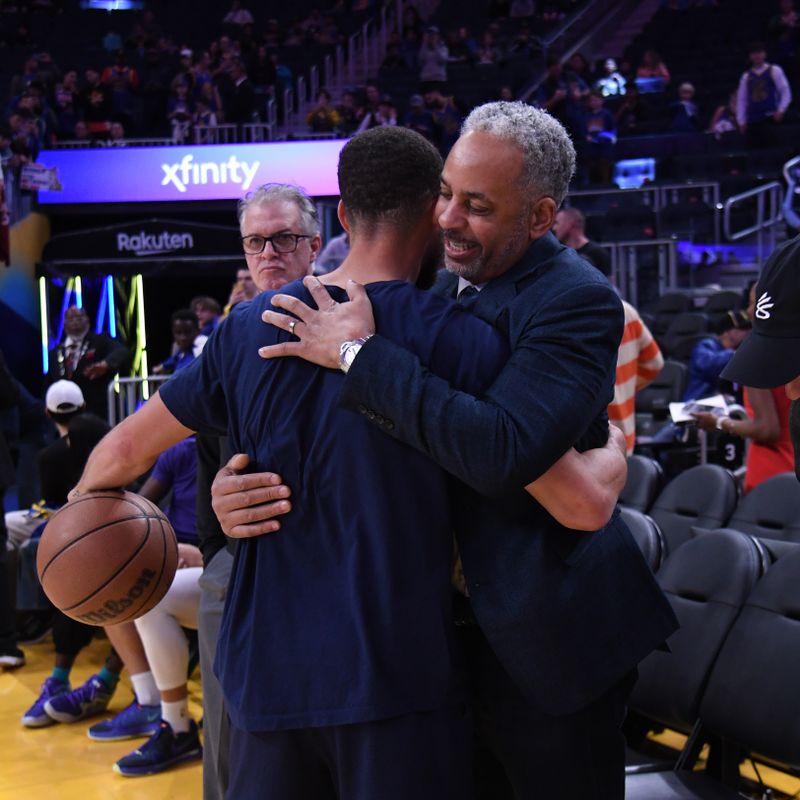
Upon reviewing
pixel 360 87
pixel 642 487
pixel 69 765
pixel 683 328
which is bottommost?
pixel 69 765

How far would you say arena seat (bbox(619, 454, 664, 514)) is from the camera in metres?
5.43

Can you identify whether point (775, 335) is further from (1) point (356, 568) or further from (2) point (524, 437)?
(1) point (356, 568)

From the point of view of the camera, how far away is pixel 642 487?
18.0 feet

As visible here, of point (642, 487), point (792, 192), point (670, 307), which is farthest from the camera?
point (792, 192)

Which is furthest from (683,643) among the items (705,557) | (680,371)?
(680,371)

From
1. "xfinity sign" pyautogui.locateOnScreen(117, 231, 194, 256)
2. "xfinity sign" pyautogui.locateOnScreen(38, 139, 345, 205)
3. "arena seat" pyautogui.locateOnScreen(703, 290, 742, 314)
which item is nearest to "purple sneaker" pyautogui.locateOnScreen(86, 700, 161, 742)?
"arena seat" pyautogui.locateOnScreen(703, 290, 742, 314)

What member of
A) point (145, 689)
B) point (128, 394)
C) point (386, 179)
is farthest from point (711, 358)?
point (386, 179)

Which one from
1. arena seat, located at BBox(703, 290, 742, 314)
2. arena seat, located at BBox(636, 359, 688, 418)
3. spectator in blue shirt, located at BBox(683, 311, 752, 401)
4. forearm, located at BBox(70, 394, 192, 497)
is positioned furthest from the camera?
arena seat, located at BBox(703, 290, 742, 314)

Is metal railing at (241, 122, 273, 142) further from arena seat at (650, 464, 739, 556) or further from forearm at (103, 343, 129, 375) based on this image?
arena seat at (650, 464, 739, 556)

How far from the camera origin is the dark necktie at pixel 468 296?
6.87ft

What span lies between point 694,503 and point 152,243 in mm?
11428

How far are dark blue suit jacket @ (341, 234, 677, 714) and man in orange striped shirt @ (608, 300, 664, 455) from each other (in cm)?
267

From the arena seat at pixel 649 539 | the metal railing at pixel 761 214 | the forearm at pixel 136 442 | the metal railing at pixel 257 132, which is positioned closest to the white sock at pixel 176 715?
the arena seat at pixel 649 539

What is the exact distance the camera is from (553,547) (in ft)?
6.64
